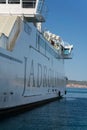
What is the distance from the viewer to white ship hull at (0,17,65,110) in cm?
2167

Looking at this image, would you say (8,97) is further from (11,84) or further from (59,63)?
(59,63)

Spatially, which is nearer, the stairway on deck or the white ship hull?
the white ship hull

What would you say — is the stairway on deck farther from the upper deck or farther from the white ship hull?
the upper deck

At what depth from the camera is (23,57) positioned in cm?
2577

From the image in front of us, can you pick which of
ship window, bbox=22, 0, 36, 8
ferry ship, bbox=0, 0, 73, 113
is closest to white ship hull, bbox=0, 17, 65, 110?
ferry ship, bbox=0, 0, 73, 113

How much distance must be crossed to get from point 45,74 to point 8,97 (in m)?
13.2

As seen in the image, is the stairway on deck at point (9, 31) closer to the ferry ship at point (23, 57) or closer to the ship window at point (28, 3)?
the ferry ship at point (23, 57)

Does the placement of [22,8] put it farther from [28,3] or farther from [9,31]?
[9,31]

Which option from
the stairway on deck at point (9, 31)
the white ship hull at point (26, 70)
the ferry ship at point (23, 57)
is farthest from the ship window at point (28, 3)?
the stairway on deck at point (9, 31)

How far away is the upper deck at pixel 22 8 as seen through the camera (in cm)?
3053

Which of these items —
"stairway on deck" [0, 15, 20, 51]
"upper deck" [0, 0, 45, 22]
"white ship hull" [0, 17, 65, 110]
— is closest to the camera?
"white ship hull" [0, 17, 65, 110]

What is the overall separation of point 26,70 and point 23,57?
1.15 meters

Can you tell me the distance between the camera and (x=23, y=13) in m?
30.3

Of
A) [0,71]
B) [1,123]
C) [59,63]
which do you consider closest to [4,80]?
[0,71]
